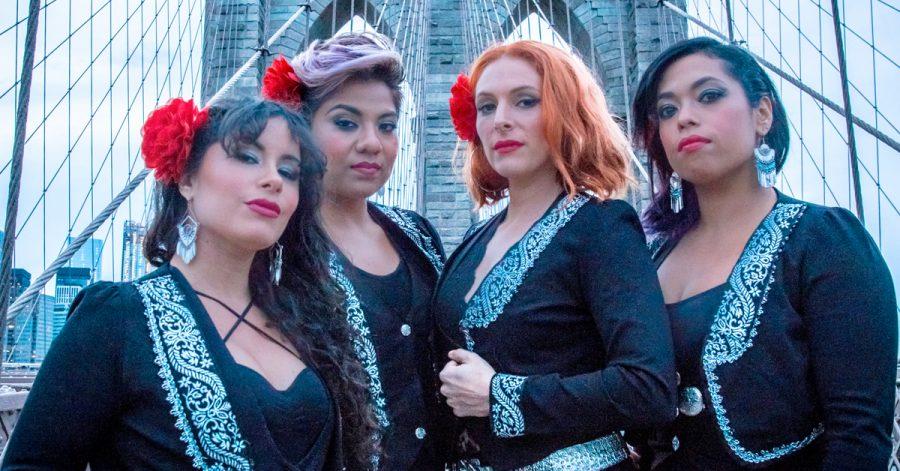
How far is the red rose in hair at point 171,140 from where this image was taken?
44.3 inches

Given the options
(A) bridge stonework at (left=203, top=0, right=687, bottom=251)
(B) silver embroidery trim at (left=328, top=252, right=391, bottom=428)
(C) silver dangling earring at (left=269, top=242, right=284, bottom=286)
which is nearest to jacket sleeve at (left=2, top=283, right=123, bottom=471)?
(C) silver dangling earring at (left=269, top=242, right=284, bottom=286)

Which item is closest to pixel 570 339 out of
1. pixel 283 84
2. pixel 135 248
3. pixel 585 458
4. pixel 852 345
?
pixel 585 458

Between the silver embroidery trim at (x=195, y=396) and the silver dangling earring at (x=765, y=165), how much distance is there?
856 millimetres

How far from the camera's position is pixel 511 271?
126cm

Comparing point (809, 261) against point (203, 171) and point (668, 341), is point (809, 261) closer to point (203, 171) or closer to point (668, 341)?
point (668, 341)

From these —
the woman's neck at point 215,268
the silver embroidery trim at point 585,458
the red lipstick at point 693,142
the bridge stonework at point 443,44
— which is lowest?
the silver embroidery trim at point 585,458

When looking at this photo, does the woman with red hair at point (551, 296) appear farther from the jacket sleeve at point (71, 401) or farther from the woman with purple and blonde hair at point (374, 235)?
the jacket sleeve at point (71, 401)

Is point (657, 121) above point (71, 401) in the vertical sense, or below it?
above

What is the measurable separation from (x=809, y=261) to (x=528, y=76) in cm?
51

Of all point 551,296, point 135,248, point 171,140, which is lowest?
point 135,248

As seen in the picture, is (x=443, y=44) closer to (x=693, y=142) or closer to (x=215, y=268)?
(x=693, y=142)

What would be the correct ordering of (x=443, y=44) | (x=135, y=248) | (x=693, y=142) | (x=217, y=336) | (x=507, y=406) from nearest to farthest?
(x=217, y=336), (x=507, y=406), (x=693, y=142), (x=135, y=248), (x=443, y=44)

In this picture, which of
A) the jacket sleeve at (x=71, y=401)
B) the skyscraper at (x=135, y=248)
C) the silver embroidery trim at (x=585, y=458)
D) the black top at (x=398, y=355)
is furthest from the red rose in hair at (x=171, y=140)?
the silver embroidery trim at (x=585, y=458)

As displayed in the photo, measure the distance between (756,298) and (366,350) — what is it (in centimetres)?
61
